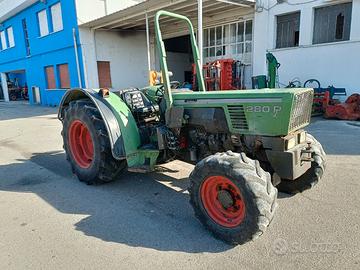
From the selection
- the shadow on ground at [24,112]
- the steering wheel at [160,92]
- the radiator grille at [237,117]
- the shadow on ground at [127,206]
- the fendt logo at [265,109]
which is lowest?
the shadow on ground at [24,112]

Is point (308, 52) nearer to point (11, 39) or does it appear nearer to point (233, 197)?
point (233, 197)

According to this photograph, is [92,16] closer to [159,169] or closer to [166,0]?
[166,0]

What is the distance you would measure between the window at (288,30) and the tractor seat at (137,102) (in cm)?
891

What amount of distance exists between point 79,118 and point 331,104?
825 cm

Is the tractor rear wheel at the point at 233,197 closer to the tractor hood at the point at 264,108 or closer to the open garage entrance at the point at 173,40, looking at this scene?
the tractor hood at the point at 264,108

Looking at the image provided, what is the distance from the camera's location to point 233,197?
2.87 m

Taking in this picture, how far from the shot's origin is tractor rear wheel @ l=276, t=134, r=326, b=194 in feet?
11.3

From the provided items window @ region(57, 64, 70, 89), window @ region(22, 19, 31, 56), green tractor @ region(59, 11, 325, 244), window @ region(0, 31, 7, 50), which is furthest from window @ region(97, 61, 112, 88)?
window @ region(0, 31, 7, 50)

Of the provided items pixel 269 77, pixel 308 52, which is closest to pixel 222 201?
pixel 269 77

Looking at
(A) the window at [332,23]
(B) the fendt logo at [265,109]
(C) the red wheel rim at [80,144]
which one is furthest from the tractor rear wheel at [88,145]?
(A) the window at [332,23]

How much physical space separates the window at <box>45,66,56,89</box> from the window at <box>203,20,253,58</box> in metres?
9.76

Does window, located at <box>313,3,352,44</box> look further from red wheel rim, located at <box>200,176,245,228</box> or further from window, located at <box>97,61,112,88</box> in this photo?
window, located at <box>97,61,112,88</box>

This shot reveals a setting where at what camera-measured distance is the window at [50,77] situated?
60.3ft

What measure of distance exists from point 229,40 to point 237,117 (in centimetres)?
1171
